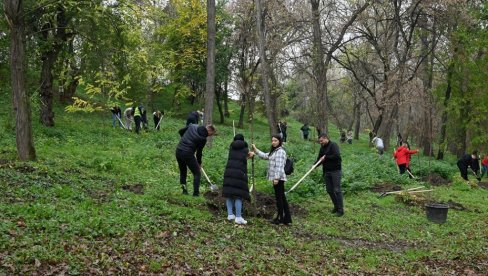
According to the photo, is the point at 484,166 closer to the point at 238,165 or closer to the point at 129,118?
the point at 129,118

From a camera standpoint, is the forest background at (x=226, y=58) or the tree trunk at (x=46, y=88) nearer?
the forest background at (x=226, y=58)

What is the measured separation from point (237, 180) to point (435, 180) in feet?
44.6

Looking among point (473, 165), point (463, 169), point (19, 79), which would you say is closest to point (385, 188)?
point (463, 169)

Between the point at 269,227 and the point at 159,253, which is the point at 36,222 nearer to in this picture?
the point at 159,253

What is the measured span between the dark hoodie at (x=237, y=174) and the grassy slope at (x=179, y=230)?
62cm

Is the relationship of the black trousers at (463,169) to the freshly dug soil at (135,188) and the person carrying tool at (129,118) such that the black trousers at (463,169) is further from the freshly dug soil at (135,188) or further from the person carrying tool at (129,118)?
the person carrying tool at (129,118)

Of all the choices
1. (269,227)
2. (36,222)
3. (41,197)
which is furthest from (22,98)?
(269,227)

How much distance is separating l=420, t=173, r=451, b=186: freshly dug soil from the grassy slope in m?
3.93

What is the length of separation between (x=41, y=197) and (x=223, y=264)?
4.06m

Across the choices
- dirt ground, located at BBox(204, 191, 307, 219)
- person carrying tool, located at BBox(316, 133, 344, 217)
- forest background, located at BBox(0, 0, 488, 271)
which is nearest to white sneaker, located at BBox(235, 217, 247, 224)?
dirt ground, located at BBox(204, 191, 307, 219)

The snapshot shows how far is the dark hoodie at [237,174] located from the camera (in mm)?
9172

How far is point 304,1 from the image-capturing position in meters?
28.4

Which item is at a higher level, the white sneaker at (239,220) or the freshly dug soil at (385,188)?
the white sneaker at (239,220)

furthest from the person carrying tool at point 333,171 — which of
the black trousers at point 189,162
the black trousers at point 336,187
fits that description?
the black trousers at point 189,162
